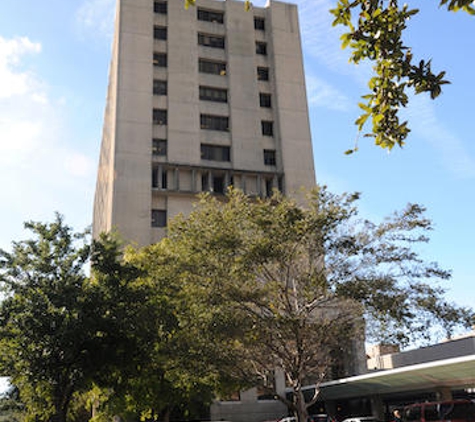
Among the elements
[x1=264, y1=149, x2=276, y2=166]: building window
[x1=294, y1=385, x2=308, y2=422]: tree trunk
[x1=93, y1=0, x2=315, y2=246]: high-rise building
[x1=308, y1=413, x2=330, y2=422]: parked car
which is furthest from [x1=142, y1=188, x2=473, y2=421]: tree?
[x1=264, y1=149, x2=276, y2=166]: building window

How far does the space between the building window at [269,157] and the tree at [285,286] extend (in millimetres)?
29000

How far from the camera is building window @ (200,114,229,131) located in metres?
49.4

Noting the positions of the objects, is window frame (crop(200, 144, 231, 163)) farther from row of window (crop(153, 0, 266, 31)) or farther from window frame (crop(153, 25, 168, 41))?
row of window (crop(153, 0, 266, 31))

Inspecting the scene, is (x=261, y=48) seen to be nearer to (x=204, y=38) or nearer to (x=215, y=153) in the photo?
(x=204, y=38)

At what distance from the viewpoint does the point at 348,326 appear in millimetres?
21578

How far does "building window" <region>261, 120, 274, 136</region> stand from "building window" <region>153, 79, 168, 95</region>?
32.3 ft

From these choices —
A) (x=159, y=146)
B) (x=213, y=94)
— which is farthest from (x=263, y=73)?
(x=159, y=146)

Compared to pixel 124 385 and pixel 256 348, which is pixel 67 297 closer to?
pixel 124 385

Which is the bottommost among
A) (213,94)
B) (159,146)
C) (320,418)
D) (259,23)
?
(320,418)

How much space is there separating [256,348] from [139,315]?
6567 mm

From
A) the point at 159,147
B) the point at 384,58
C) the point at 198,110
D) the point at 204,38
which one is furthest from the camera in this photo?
the point at 204,38

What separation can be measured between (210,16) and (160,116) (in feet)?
44.7

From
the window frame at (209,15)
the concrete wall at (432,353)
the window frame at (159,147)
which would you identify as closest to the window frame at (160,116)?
the window frame at (159,147)

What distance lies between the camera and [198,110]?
49.2 m
